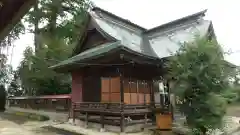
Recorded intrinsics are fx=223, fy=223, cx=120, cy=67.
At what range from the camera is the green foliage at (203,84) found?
7.68 meters

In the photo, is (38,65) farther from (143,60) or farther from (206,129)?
(206,129)

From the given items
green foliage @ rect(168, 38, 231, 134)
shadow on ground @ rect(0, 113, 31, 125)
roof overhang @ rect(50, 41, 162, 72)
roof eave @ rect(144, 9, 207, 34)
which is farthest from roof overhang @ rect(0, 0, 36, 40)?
shadow on ground @ rect(0, 113, 31, 125)

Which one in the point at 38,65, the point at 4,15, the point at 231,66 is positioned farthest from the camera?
the point at 38,65

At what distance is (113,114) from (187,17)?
902 centimetres

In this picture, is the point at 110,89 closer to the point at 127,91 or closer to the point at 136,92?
the point at 127,91

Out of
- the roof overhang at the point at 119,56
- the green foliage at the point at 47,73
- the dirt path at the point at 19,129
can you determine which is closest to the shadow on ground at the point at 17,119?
the dirt path at the point at 19,129

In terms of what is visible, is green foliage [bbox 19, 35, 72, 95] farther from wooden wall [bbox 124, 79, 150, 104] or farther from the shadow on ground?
wooden wall [bbox 124, 79, 150, 104]

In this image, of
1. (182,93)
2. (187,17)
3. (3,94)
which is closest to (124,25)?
(187,17)

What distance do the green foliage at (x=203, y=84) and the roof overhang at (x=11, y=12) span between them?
7182 mm

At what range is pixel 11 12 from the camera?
1.47 m

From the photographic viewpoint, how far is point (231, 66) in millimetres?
7863

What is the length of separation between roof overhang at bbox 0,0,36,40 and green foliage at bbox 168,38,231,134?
7.18m

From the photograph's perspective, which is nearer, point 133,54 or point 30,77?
point 133,54

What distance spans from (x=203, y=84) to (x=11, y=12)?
24.1ft
